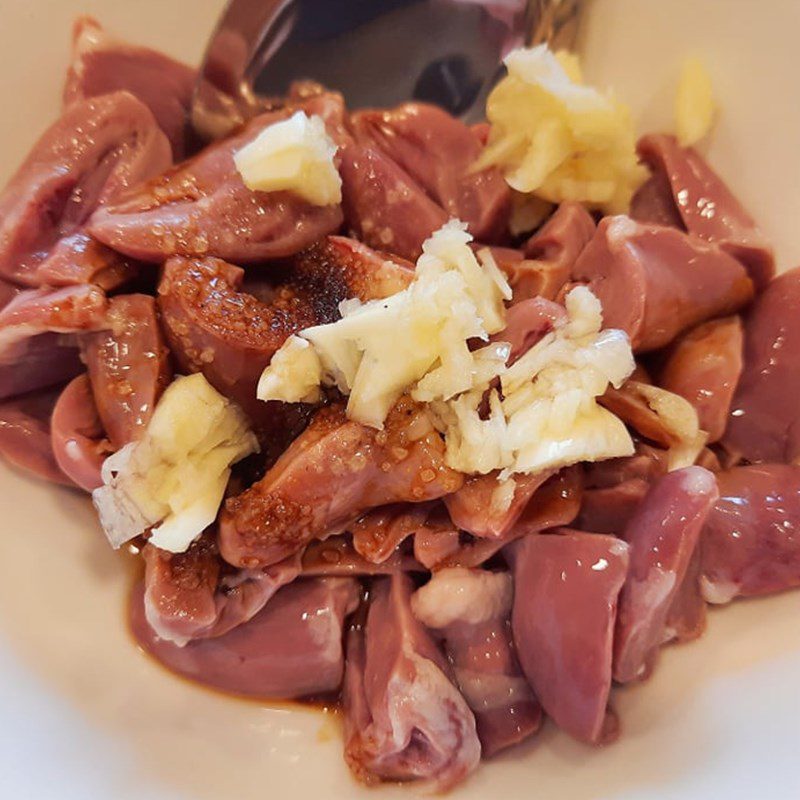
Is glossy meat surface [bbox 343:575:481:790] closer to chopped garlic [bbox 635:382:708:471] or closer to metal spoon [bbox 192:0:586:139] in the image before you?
chopped garlic [bbox 635:382:708:471]

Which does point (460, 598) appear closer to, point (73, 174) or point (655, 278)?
point (655, 278)

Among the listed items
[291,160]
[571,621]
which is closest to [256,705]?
[571,621]

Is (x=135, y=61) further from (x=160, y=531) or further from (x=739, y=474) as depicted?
(x=739, y=474)

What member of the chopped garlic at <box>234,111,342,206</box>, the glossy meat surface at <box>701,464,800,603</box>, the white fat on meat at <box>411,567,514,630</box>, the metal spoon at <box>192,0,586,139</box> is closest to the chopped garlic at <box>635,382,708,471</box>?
the glossy meat surface at <box>701,464,800,603</box>

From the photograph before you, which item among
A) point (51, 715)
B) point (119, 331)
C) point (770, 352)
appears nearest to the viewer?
point (51, 715)

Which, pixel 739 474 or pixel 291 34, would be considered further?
pixel 291 34

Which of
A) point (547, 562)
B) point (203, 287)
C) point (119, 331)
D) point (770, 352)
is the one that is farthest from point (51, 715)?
point (770, 352)
